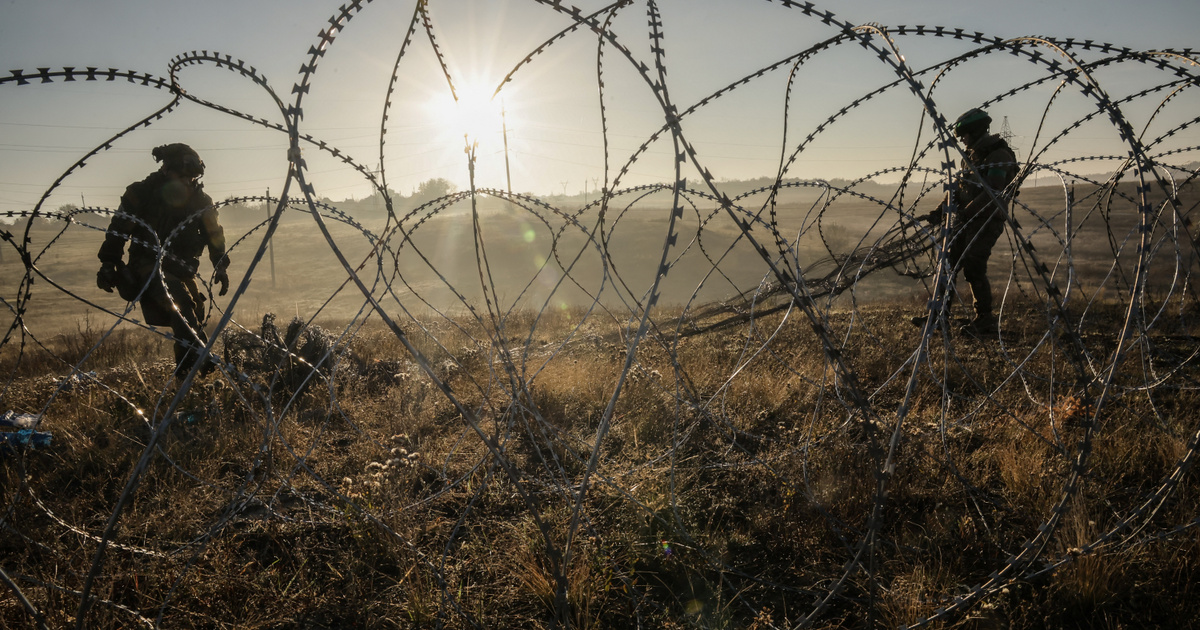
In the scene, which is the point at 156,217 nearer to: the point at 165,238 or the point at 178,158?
the point at 165,238

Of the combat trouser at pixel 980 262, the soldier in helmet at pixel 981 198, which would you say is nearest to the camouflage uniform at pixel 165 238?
the soldier in helmet at pixel 981 198

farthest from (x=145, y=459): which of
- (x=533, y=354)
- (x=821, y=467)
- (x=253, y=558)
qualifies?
(x=533, y=354)

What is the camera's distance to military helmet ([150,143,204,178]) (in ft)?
16.9

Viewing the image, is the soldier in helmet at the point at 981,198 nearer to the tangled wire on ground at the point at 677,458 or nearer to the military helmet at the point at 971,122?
the military helmet at the point at 971,122

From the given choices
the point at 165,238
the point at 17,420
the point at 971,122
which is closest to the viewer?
the point at 17,420

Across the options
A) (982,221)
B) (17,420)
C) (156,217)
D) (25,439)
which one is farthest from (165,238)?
(982,221)

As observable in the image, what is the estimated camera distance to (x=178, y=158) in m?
5.15

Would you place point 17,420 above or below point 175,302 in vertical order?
below

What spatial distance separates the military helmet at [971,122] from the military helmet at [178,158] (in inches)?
297

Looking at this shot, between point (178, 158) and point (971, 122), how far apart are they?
25.6ft

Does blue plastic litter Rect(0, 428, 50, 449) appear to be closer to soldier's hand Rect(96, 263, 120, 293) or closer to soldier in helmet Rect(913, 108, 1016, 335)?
soldier's hand Rect(96, 263, 120, 293)

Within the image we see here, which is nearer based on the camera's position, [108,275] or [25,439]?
[25,439]

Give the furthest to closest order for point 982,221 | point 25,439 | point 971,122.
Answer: point 982,221 < point 971,122 < point 25,439

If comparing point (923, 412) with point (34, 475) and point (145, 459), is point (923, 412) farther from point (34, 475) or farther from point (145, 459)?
point (34, 475)
